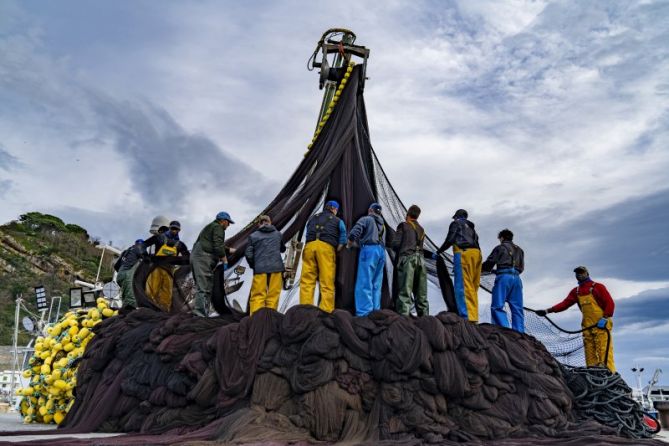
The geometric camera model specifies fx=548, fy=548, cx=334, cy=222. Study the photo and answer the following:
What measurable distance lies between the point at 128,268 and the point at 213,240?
2.88 m

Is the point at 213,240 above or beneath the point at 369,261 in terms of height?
above

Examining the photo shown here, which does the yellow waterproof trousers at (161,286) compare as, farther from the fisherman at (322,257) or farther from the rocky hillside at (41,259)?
the rocky hillside at (41,259)

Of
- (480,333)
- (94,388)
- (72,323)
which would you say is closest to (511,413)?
(480,333)

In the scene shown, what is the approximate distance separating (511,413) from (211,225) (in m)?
4.79

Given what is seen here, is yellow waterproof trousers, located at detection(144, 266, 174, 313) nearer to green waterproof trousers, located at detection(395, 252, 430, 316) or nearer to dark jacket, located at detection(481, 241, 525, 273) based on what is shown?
green waterproof trousers, located at detection(395, 252, 430, 316)

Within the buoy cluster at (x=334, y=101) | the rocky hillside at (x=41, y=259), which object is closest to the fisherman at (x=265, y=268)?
the buoy cluster at (x=334, y=101)

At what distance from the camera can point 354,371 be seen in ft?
19.9

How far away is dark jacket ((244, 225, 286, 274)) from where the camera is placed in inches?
306

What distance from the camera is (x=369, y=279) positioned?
24.6ft

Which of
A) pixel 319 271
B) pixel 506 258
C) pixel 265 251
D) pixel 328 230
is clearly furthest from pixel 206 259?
pixel 506 258

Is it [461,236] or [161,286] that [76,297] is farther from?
[461,236]

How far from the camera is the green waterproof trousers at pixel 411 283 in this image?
7730mm

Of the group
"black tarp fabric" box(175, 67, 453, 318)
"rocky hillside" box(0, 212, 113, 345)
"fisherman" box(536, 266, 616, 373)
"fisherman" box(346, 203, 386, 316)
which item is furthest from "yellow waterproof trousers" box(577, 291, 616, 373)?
"rocky hillside" box(0, 212, 113, 345)

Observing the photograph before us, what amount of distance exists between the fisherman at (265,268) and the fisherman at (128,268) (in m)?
2.66
